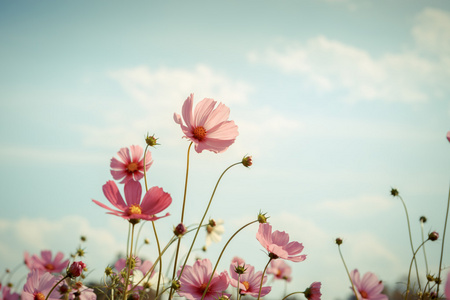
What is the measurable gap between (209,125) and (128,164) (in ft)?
1.11

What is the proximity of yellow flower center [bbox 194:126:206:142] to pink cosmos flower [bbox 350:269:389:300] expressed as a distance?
1.16m

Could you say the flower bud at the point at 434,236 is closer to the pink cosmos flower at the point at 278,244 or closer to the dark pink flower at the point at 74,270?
the pink cosmos flower at the point at 278,244

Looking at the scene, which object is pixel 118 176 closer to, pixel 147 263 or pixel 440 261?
pixel 147 263

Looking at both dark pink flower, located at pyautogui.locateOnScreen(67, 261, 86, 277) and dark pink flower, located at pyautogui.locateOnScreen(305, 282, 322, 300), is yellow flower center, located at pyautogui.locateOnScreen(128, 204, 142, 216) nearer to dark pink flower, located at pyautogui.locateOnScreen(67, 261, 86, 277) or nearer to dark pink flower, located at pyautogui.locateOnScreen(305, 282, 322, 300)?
dark pink flower, located at pyautogui.locateOnScreen(67, 261, 86, 277)

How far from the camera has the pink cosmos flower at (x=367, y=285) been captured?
1.99 metres

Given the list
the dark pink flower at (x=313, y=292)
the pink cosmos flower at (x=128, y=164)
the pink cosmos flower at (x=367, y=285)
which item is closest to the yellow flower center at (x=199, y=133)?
the pink cosmos flower at (x=128, y=164)

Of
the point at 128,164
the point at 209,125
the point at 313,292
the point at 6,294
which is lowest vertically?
the point at 6,294

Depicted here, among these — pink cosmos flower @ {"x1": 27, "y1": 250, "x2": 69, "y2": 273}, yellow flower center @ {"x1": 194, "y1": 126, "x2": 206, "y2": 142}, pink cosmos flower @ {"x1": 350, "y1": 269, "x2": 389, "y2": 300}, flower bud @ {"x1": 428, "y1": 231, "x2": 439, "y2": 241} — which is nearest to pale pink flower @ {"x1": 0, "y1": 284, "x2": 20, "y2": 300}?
pink cosmos flower @ {"x1": 27, "y1": 250, "x2": 69, "y2": 273}

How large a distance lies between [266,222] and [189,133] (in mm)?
428

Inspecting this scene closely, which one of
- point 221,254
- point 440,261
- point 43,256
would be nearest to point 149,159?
point 221,254

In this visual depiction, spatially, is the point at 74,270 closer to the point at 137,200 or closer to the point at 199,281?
the point at 137,200

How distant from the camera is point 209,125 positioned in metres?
1.36

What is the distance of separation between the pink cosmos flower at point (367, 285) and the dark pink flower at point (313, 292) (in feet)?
1.89

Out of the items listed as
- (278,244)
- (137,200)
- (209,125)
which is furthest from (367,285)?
(137,200)
